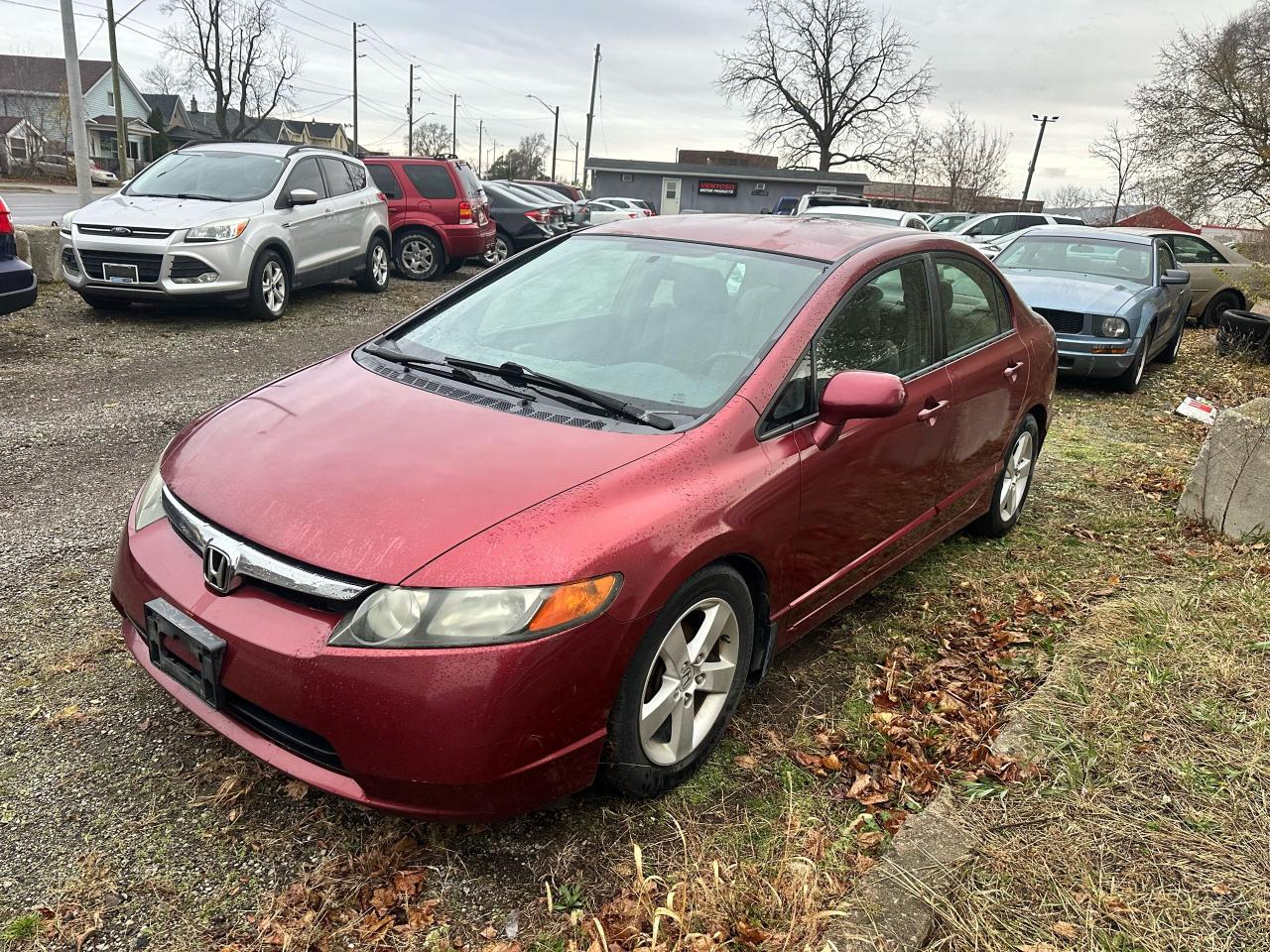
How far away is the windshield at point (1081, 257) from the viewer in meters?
9.73

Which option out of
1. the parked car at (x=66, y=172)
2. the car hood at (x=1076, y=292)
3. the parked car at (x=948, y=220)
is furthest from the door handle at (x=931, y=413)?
the parked car at (x=66, y=172)

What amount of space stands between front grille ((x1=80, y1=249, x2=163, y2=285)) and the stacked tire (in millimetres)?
11961

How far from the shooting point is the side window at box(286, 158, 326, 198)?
9781 mm

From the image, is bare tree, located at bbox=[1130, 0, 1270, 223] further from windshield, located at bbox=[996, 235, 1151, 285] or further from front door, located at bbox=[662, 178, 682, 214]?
front door, located at bbox=[662, 178, 682, 214]

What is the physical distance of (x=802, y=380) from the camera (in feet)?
9.66

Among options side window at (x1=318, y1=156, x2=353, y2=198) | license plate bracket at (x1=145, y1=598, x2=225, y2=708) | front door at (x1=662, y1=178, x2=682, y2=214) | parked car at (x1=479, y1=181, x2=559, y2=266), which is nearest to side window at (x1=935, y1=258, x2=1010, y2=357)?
license plate bracket at (x1=145, y1=598, x2=225, y2=708)

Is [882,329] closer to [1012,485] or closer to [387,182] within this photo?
[1012,485]

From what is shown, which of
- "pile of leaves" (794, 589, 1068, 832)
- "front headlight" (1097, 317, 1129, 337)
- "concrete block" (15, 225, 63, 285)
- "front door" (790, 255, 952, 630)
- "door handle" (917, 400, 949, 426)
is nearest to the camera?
"pile of leaves" (794, 589, 1068, 832)

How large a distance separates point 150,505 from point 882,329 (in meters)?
2.59

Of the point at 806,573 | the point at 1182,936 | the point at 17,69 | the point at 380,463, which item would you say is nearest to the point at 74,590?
the point at 380,463

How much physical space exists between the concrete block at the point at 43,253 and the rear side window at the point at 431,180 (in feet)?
16.3

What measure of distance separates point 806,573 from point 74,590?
2900 mm

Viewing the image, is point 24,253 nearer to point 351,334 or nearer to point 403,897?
point 351,334

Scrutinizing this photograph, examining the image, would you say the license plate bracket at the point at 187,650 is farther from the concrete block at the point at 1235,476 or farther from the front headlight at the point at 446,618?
the concrete block at the point at 1235,476
